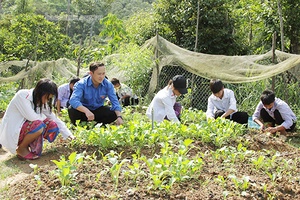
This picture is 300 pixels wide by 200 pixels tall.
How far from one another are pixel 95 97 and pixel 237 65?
2.47 metres

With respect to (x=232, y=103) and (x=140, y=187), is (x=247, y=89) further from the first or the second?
(x=140, y=187)

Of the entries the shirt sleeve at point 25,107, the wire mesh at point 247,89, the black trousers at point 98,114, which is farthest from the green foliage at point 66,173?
the wire mesh at point 247,89

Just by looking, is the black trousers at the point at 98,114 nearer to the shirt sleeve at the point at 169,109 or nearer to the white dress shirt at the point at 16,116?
the shirt sleeve at the point at 169,109

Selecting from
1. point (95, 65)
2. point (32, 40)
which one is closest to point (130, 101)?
point (95, 65)

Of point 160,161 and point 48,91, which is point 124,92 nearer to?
point 48,91

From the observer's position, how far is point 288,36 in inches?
347

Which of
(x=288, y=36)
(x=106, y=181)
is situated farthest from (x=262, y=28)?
(x=106, y=181)

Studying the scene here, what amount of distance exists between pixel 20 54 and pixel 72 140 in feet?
29.9

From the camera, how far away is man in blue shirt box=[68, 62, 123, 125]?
216 inches

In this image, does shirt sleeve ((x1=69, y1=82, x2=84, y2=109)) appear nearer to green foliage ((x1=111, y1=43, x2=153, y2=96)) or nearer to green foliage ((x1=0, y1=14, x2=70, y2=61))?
green foliage ((x1=111, y1=43, x2=153, y2=96))

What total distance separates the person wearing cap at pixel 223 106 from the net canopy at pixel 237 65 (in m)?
0.48

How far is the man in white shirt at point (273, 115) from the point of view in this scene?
5836mm

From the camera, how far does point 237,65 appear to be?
678 centimetres

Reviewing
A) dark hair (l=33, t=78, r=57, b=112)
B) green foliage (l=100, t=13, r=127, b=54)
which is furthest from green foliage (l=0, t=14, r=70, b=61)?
dark hair (l=33, t=78, r=57, b=112)
